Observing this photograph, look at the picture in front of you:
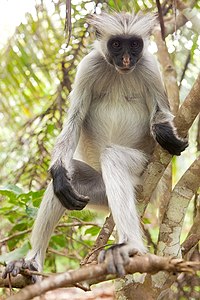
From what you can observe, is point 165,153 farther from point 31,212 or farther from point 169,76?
point 169,76

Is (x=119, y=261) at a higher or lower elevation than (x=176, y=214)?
higher

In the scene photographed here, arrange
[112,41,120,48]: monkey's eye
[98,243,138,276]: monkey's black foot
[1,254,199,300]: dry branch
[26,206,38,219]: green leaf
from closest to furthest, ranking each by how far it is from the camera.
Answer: [1,254,199,300]: dry branch
[98,243,138,276]: monkey's black foot
[26,206,38,219]: green leaf
[112,41,120,48]: monkey's eye

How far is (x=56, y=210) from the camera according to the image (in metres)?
4.10

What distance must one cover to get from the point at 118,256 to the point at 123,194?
791 mm

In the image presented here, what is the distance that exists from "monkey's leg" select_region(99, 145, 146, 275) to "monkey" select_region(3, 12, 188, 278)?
2cm

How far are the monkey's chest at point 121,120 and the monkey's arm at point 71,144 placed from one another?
5.5 inches

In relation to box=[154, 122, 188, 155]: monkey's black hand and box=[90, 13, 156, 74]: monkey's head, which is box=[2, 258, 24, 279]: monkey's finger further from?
box=[90, 13, 156, 74]: monkey's head

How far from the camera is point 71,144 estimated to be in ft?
14.5

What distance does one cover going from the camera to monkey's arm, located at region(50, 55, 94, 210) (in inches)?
156

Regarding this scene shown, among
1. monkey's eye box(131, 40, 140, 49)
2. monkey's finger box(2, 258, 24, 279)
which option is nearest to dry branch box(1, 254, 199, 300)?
monkey's finger box(2, 258, 24, 279)

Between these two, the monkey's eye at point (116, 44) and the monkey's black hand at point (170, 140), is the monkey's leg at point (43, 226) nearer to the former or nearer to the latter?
the monkey's black hand at point (170, 140)

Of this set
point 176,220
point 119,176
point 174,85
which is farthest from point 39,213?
point 174,85

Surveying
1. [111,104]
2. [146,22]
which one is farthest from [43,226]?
[146,22]

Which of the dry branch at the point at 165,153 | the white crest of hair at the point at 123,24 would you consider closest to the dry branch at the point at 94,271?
the dry branch at the point at 165,153
